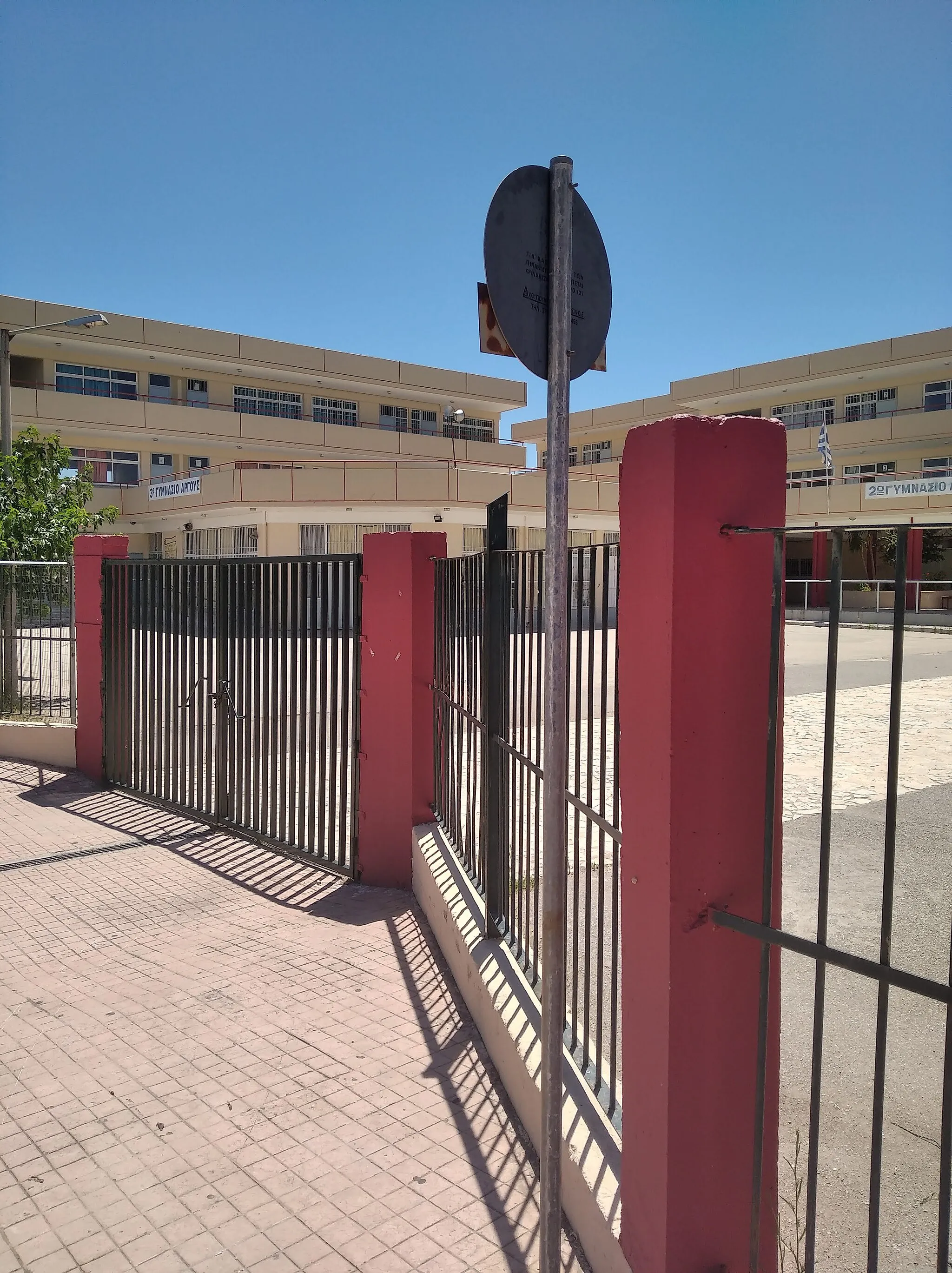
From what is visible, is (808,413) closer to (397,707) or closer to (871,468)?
(871,468)

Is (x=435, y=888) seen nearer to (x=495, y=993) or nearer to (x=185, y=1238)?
(x=495, y=993)

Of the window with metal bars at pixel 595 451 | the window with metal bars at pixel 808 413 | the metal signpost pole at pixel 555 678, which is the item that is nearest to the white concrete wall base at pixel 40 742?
the metal signpost pole at pixel 555 678

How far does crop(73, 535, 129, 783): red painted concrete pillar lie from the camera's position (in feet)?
29.6

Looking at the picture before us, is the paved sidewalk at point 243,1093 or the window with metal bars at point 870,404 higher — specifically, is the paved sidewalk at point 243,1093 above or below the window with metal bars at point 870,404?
below

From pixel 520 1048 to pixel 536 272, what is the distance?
2.68 metres

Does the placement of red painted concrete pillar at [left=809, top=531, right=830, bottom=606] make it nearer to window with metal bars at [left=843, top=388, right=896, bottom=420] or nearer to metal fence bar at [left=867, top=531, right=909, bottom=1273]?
window with metal bars at [left=843, top=388, right=896, bottom=420]

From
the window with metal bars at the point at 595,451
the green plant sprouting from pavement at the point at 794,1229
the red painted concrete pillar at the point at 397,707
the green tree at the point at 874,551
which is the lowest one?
the green plant sprouting from pavement at the point at 794,1229

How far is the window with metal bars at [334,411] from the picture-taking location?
41906 millimetres

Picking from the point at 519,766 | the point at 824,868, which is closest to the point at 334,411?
the point at 519,766

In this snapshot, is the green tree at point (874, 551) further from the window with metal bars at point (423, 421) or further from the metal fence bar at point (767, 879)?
the metal fence bar at point (767, 879)

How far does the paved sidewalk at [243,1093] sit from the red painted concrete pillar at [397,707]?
0.33 m

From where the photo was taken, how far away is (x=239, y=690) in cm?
725

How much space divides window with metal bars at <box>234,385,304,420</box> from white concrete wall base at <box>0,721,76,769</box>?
1221 inches

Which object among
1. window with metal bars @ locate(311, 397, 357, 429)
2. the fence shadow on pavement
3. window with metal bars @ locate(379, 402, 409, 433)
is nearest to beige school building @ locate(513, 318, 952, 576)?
window with metal bars @ locate(379, 402, 409, 433)
